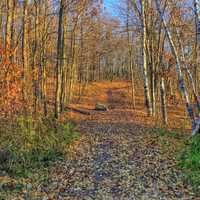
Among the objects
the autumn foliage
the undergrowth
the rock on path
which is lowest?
the rock on path

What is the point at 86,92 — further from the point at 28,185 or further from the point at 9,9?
the point at 28,185

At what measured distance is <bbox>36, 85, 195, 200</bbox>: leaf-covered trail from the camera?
712 cm

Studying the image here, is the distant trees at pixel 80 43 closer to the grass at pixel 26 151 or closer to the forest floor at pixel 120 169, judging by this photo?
the grass at pixel 26 151

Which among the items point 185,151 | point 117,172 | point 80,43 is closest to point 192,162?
point 185,151

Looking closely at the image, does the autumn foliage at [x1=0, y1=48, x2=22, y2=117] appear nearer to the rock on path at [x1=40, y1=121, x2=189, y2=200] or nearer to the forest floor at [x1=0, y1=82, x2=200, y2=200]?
the forest floor at [x1=0, y1=82, x2=200, y2=200]

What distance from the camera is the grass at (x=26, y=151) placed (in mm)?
8141

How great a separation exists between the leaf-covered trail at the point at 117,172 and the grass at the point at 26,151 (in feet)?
1.54

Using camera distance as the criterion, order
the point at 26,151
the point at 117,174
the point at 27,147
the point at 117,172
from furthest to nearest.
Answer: the point at 27,147, the point at 26,151, the point at 117,172, the point at 117,174

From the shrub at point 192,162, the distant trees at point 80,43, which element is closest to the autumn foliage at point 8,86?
the distant trees at point 80,43

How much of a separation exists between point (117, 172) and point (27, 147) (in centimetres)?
298

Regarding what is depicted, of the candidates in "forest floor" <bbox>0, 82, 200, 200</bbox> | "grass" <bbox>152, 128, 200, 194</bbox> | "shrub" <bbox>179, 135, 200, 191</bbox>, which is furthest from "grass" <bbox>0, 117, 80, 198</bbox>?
"shrub" <bbox>179, 135, 200, 191</bbox>

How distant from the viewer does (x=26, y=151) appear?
30.1ft

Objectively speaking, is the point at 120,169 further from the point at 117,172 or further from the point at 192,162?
the point at 192,162

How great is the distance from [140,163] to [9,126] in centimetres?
443
